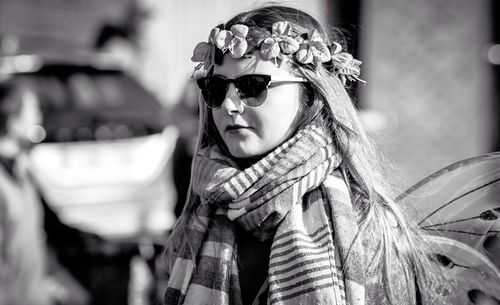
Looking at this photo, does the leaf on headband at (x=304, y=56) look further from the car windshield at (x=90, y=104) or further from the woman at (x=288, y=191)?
the car windshield at (x=90, y=104)

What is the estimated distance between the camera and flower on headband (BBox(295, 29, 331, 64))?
2287 mm

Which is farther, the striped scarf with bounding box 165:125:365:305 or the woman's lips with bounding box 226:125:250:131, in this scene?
the woman's lips with bounding box 226:125:250:131

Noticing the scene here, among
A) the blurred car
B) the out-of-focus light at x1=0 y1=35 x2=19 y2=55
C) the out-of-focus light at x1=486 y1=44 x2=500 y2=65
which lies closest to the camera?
the blurred car

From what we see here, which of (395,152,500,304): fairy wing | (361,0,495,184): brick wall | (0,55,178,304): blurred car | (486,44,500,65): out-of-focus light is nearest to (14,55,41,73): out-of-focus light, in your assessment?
(0,55,178,304): blurred car

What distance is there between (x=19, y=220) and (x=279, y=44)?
125 inches

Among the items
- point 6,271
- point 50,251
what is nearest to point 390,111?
point 50,251

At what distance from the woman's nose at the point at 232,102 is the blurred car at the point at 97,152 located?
459 cm

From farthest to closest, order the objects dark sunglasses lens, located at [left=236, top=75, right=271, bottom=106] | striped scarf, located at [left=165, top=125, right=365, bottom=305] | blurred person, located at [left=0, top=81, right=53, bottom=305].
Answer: blurred person, located at [left=0, top=81, right=53, bottom=305] < dark sunglasses lens, located at [left=236, top=75, right=271, bottom=106] < striped scarf, located at [left=165, top=125, right=365, bottom=305]

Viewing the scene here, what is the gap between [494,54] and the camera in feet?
36.7

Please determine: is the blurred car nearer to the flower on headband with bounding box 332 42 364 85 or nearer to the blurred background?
the blurred background

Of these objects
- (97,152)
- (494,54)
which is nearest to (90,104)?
(97,152)

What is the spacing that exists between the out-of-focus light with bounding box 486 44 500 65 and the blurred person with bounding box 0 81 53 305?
24.5 feet

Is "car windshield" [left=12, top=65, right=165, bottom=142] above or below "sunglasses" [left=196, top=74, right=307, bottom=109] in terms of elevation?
below

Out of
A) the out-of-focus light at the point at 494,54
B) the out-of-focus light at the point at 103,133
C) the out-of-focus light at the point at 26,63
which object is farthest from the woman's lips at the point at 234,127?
the out-of-focus light at the point at 494,54
